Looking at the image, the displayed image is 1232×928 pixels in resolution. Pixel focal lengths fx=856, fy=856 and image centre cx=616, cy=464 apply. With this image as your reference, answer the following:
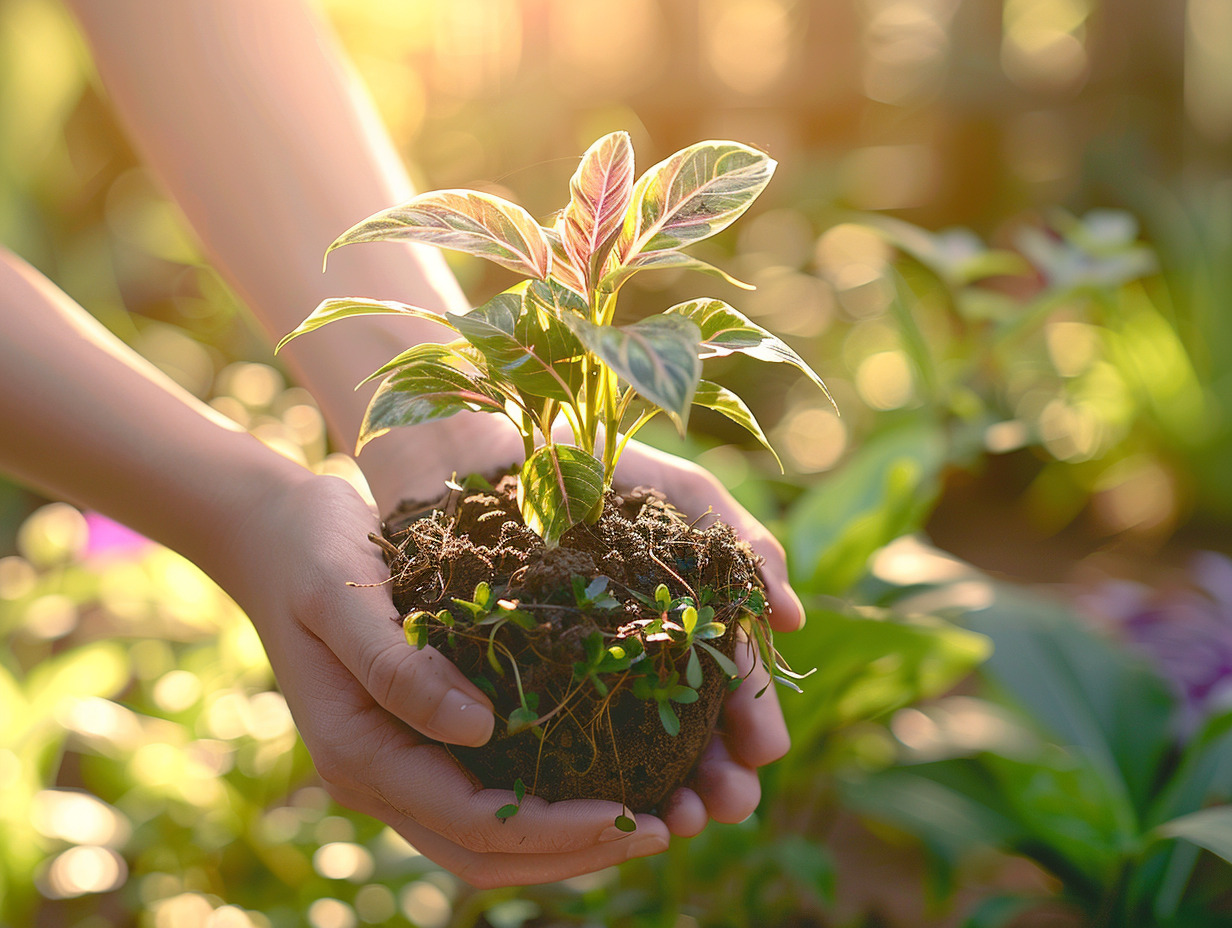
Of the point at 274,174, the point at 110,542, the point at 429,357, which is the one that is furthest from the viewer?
the point at 110,542

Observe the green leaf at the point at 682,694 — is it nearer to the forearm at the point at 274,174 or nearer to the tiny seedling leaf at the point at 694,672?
the tiny seedling leaf at the point at 694,672

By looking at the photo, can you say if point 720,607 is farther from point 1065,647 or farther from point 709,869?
point 1065,647

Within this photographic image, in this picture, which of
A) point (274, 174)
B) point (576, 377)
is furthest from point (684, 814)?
point (274, 174)

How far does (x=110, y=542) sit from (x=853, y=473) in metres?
1.01

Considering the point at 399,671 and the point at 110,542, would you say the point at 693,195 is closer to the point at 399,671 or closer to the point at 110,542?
the point at 399,671

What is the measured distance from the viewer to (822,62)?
2.92m

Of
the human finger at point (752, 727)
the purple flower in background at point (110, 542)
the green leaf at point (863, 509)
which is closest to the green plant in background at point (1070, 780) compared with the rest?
the green leaf at point (863, 509)

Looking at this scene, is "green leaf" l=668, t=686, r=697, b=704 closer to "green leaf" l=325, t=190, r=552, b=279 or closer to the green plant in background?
"green leaf" l=325, t=190, r=552, b=279

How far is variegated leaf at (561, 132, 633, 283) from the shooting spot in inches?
18.8

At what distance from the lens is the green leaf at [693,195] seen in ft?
1.55

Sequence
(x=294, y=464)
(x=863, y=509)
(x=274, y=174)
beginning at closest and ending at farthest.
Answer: (x=294, y=464) → (x=274, y=174) → (x=863, y=509)

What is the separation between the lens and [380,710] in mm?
522

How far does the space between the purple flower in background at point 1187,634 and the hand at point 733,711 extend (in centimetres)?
64

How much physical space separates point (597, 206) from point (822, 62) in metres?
2.82
